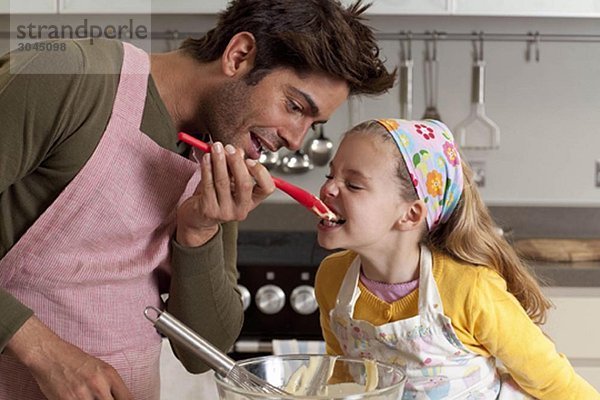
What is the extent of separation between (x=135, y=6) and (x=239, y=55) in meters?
1.64

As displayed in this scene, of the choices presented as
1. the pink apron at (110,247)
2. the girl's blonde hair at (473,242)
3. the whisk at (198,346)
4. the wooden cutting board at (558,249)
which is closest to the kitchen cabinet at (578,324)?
the wooden cutting board at (558,249)

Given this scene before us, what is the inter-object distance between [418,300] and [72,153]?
0.52 m

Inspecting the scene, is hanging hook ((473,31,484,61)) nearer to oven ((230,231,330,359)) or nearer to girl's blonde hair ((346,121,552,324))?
oven ((230,231,330,359))

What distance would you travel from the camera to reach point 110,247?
127 cm

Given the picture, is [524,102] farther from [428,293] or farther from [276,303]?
[428,293]

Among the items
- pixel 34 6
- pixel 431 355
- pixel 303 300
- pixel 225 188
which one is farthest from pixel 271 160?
pixel 225 188

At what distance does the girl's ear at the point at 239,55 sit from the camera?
54.6 inches

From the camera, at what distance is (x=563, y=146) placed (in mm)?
3271

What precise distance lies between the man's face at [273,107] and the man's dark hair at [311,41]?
2 cm

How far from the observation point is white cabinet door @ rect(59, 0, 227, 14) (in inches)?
114

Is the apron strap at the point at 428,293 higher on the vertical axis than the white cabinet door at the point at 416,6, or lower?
lower

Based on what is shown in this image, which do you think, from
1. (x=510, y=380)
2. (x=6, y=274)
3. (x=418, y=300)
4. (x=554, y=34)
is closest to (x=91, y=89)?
(x=6, y=274)

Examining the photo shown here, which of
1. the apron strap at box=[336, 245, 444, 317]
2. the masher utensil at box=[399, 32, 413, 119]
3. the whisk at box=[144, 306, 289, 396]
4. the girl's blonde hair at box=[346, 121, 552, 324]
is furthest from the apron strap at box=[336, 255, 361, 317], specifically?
the masher utensil at box=[399, 32, 413, 119]

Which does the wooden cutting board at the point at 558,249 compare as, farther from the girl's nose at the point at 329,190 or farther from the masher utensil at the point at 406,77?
the girl's nose at the point at 329,190
